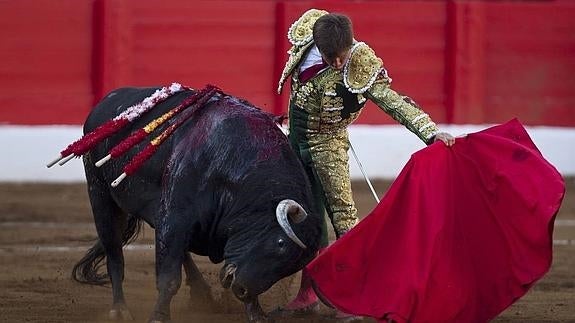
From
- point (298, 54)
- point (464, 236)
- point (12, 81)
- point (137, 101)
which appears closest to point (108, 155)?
point (137, 101)

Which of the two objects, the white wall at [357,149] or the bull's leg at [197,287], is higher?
the bull's leg at [197,287]

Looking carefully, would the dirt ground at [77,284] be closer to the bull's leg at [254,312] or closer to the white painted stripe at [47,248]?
the white painted stripe at [47,248]

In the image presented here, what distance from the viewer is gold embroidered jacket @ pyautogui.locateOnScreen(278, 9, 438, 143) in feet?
13.8

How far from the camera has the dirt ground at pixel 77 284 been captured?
15.7 feet

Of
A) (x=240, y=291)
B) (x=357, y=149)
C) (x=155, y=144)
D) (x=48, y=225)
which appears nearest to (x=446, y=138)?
(x=240, y=291)

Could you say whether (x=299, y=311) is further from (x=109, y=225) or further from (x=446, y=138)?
(x=446, y=138)

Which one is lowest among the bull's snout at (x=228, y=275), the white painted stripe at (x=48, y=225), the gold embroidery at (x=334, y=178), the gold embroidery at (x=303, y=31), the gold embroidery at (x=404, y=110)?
the white painted stripe at (x=48, y=225)

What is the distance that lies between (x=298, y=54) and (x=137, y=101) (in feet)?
1.97

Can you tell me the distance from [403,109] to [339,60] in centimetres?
25

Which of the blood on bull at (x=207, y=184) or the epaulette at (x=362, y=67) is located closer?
the blood on bull at (x=207, y=184)

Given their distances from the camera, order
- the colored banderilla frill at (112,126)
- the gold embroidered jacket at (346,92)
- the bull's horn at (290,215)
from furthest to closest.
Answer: the colored banderilla frill at (112,126) → the gold embroidered jacket at (346,92) → the bull's horn at (290,215)

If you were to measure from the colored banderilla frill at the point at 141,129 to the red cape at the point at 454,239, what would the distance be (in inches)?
25.5

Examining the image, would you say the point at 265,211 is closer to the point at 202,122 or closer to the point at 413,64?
the point at 202,122

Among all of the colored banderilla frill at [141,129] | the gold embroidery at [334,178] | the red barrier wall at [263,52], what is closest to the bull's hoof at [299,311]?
the gold embroidery at [334,178]
